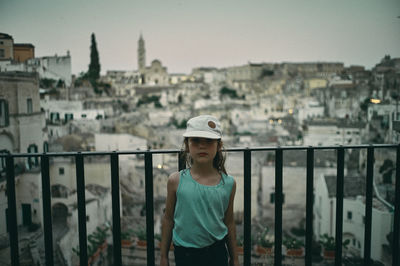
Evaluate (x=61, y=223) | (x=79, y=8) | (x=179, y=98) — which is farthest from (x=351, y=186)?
(x=179, y=98)

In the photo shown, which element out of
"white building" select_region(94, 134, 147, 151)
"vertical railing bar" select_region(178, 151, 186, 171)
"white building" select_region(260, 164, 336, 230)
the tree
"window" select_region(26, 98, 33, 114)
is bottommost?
"white building" select_region(260, 164, 336, 230)

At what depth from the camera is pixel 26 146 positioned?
869 centimetres

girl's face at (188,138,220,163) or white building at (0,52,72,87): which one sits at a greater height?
white building at (0,52,72,87)

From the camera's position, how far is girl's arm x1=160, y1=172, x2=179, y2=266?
4.39 ft

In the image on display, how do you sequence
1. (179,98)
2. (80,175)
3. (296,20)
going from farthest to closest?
(179,98), (296,20), (80,175)

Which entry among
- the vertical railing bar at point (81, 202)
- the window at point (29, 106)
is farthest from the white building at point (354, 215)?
the window at point (29, 106)

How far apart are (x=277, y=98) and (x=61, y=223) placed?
4108cm

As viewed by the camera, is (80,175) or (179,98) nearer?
(80,175)

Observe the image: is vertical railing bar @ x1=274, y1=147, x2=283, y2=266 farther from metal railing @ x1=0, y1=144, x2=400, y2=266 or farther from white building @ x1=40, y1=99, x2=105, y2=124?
white building @ x1=40, y1=99, x2=105, y2=124

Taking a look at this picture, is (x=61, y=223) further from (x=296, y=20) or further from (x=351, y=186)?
(x=296, y=20)

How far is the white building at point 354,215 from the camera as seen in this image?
8.45 metres

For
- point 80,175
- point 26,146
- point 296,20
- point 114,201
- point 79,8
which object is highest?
point 296,20

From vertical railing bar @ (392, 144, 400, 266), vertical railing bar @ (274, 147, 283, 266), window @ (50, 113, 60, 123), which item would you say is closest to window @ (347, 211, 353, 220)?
vertical railing bar @ (392, 144, 400, 266)

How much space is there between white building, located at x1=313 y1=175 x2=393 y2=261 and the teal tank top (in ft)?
26.5
